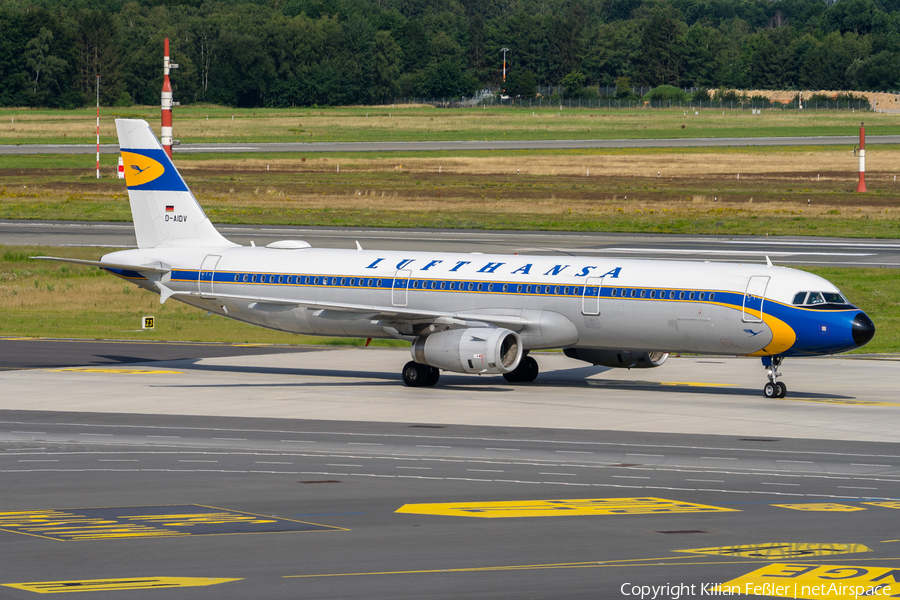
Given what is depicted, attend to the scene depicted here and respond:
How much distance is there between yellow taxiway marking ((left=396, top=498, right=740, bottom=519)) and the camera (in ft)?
74.4

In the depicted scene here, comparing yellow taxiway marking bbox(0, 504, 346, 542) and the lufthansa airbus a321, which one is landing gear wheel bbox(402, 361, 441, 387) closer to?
the lufthansa airbus a321

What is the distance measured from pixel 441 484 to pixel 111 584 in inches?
367

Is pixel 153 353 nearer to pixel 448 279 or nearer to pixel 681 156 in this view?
pixel 448 279

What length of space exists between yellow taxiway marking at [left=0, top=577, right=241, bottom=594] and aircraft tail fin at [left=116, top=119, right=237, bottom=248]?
30.2 m

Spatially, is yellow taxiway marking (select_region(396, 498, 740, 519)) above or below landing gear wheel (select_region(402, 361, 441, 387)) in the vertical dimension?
above

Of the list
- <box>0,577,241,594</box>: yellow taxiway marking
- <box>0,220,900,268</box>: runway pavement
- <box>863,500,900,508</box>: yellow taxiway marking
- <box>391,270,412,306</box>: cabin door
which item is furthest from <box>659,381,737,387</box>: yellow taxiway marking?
<box>0,220,900,268</box>: runway pavement

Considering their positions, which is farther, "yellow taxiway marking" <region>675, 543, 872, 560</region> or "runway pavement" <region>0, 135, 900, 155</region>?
"runway pavement" <region>0, 135, 900, 155</region>

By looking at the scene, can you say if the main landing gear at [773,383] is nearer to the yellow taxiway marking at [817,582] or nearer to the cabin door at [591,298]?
the cabin door at [591,298]

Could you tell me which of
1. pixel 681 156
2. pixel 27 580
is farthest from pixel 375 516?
pixel 681 156

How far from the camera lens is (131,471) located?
26.9 m

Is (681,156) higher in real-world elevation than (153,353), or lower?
higher

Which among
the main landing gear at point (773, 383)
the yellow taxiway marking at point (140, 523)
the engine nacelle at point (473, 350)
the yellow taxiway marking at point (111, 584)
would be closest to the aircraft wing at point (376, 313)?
the engine nacelle at point (473, 350)

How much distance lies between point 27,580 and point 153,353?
33.2 m

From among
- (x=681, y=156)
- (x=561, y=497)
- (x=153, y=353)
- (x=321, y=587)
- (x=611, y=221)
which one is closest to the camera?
(x=321, y=587)
